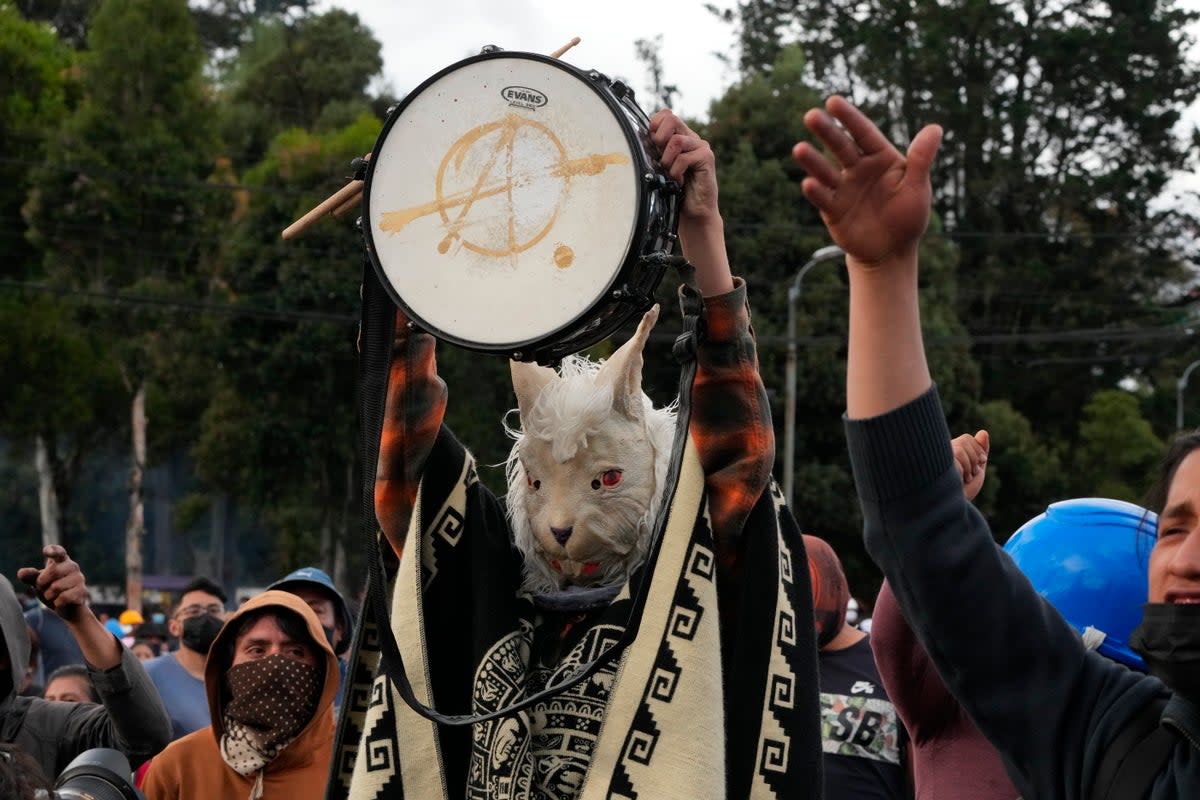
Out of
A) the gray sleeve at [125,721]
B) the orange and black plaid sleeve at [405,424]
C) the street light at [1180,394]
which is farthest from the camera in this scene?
the street light at [1180,394]

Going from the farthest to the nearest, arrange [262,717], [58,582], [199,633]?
1. [199,633]
2. [262,717]
3. [58,582]

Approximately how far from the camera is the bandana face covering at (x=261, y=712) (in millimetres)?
4395

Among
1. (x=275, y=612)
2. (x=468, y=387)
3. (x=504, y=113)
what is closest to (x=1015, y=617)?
(x=504, y=113)

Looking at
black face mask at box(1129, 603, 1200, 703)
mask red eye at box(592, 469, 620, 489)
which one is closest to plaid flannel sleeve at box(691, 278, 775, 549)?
mask red eye at box(592, 469, 620, 489)

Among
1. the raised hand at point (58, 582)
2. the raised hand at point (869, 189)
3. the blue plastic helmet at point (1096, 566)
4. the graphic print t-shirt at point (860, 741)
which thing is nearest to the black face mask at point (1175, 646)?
the raised hand at point (869, 189)

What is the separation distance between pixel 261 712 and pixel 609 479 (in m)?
1.30

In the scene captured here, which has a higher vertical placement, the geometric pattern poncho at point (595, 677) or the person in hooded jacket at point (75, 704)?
the geometric pattern poncho at point (595, 677)

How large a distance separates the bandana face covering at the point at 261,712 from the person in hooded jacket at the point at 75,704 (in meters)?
0.23

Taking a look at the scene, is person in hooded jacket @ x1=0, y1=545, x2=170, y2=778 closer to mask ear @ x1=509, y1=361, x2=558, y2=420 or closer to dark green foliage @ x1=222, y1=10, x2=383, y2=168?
mask ear @ x1=509, y1=361, x2=558, y2=420

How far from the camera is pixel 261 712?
4.40 m

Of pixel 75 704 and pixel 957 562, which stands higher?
pixel 957 562

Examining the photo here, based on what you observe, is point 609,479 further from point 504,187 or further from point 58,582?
point 58,582

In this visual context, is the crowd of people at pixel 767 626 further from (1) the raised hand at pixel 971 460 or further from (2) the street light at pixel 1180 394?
(2) the street light at pixel 1180 394

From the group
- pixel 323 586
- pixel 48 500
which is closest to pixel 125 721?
pixel 323 586
